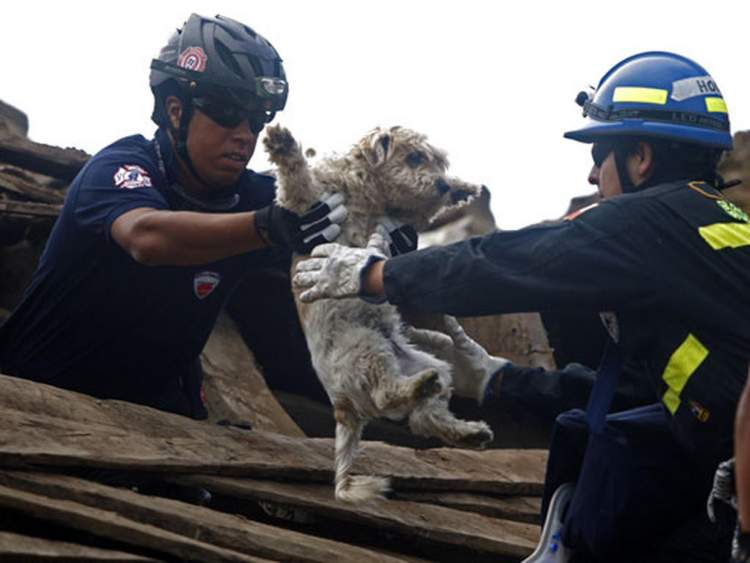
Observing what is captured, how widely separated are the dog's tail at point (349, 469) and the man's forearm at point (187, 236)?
0.74 metres

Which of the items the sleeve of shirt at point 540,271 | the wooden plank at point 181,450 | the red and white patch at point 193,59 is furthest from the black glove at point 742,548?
the red and white patch at point 193,59

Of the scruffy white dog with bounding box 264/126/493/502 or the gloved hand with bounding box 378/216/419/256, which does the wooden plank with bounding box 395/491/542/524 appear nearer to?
the scruffy white dog with bounding box 264/126/493/502

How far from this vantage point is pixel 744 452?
2.21 meters

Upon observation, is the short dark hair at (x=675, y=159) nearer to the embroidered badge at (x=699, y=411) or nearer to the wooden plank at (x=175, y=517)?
the embroidered badge at (x=699, y=411)

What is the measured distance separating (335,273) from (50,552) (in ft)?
4.33

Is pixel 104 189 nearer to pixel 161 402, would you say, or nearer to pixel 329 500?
pixel 161 402

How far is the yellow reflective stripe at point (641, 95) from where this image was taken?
354cm

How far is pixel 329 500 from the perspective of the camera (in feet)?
12.5

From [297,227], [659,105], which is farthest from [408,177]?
[659,105]

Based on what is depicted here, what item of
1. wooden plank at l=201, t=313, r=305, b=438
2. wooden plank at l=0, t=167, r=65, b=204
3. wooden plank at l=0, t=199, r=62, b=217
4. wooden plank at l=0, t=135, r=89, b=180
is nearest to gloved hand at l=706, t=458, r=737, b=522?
wooden plank at l=201, t=313, r=305, b=438

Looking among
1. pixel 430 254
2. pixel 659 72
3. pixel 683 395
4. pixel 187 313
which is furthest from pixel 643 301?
pixel 187 313

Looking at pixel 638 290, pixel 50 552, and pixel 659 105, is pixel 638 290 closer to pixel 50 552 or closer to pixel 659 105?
pixel 659 105

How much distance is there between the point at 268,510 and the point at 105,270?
1292mm

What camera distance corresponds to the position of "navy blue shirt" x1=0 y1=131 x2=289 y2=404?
4344mm
